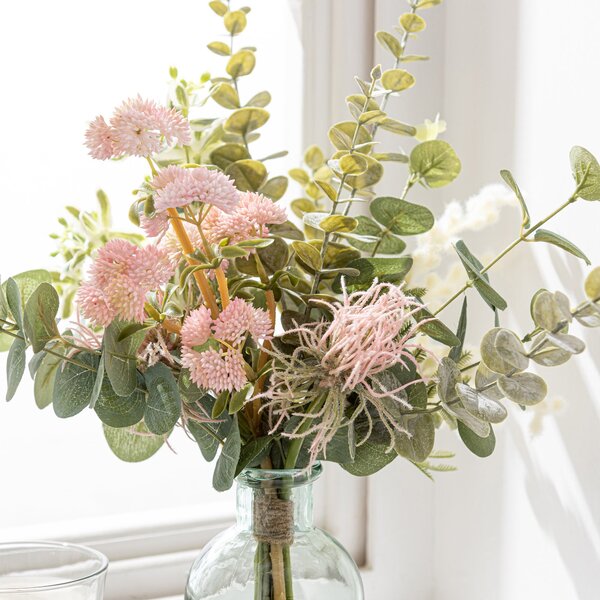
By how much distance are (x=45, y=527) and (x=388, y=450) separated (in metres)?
0.47

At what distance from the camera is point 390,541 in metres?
0.95

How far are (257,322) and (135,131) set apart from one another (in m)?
0.14

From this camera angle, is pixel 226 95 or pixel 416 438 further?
pixel 226 95

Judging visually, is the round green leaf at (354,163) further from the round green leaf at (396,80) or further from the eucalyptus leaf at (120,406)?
the eucalyptus leaf at (120,406)

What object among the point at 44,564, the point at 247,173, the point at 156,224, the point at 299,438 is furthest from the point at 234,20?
the point at 44,564

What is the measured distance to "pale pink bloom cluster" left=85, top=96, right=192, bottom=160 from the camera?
0.52m

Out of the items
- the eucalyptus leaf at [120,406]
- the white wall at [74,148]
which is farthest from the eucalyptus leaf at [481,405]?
the white wall at [74,148]

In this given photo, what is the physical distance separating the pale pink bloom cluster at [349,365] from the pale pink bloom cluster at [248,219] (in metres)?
0.07

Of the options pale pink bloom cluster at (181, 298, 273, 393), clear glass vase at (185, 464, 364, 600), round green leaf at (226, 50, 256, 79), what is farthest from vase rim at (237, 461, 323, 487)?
round green leaf at (226, 50, 256, 79)

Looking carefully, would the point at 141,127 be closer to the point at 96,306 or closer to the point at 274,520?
the point at 96,306

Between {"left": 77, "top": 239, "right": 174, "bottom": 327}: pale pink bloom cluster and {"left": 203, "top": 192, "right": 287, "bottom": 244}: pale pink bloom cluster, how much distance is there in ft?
0.24

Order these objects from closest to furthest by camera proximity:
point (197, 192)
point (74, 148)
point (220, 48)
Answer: point (197, 192) < point (220, 48) < point (74, 148)

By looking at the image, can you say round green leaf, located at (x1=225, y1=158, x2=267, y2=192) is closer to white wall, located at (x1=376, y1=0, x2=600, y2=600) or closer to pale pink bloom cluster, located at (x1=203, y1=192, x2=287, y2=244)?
pale pink bloom cluster, located at (x1=203, y1=192, x2=287, y2=244)

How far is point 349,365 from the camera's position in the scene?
52 cm
